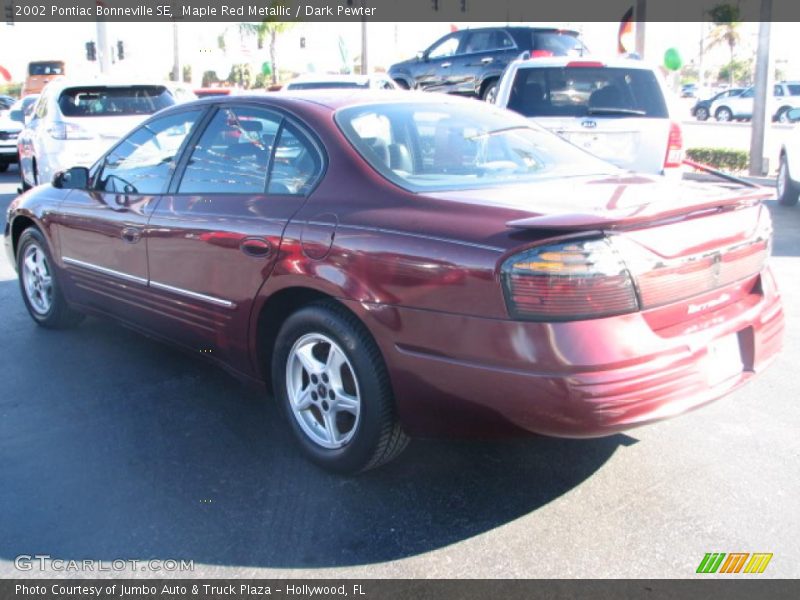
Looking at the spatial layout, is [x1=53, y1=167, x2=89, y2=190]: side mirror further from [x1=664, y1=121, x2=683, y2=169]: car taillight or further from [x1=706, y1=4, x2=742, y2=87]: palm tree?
[x1=706, y1=4, x2=742, y2=87]: palm tree

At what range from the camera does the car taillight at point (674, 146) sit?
7.64 metres

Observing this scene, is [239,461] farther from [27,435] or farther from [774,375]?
[774,375]

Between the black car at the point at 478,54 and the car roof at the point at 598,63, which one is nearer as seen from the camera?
the car roof at the point at 598,63

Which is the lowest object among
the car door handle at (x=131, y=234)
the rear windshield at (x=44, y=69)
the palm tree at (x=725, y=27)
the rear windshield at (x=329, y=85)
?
the car door handle at (x=131, y=234)

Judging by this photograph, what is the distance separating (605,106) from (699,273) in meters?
5.01

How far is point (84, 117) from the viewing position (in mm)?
10711

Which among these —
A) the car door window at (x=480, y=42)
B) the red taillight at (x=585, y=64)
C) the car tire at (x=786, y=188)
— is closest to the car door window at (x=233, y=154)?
the red taillight at (x=585, y=64)

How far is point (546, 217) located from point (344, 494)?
4.73ft

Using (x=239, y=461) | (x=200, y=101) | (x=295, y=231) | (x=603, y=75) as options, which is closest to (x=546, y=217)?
(x=295, y=231)

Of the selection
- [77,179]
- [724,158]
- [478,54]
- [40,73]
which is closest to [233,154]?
[77,179]

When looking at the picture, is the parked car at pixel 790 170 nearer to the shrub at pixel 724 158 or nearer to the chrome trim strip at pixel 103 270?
the shrub at pixel 724 158

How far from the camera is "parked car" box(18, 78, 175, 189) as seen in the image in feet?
34.7

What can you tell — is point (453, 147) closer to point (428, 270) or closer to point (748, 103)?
point (428, 270)

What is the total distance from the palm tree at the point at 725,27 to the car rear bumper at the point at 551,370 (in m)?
67.4
